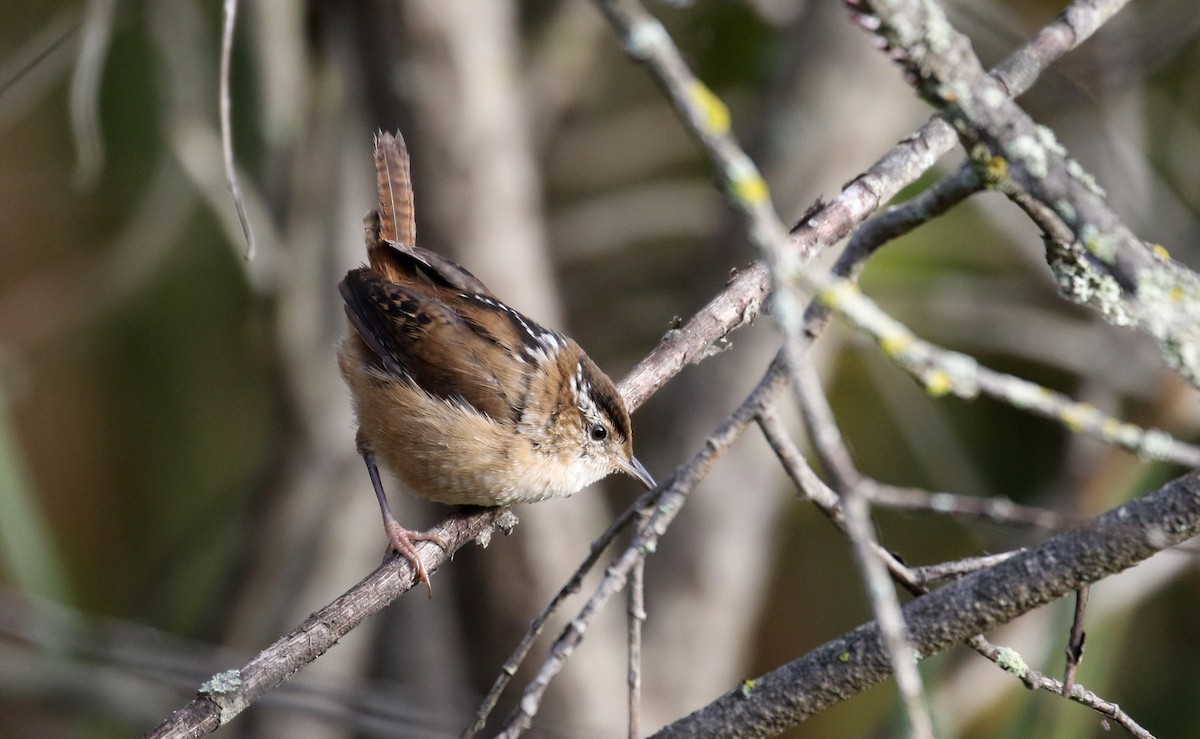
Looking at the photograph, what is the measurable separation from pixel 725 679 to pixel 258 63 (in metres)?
3.58

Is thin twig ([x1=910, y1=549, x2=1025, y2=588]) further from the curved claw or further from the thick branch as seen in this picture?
the curved claw

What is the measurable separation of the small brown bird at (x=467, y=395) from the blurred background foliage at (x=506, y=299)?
912 mm

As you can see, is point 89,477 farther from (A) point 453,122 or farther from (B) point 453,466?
(B) point 453,466

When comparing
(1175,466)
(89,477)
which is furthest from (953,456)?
(89,477)

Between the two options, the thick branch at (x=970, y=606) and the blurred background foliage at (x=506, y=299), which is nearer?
the thick branch at (x=970, y=606)

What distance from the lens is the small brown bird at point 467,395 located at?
2.95 m

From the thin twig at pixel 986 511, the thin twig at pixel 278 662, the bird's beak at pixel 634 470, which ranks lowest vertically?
the thin twig at pixel 278 662

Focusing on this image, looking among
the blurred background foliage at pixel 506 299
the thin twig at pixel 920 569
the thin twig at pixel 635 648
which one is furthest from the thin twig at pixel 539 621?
the blurred background foliage at pixel 506 299

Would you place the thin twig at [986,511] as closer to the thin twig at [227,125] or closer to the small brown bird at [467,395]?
the thin twig at [227,125]

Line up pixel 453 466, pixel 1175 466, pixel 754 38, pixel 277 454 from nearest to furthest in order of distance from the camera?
pixel 453 466 < pixel 1175 466 < pixel 277 454 < pixel 754 38

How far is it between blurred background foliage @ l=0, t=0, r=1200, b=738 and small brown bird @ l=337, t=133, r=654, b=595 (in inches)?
35.9

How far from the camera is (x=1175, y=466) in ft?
14.1

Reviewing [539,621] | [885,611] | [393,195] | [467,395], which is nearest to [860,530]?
[885,611]

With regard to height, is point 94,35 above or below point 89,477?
above
